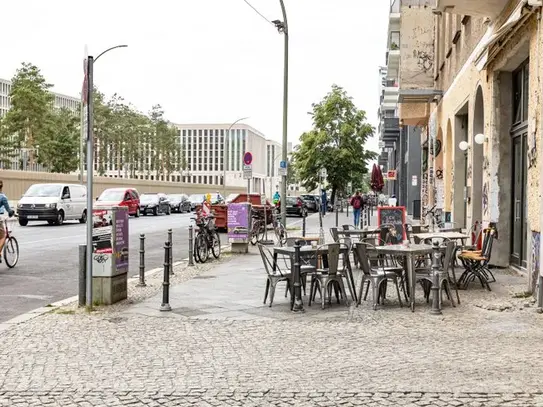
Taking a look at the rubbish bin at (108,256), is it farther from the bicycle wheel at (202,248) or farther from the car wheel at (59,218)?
the car wheel at (59,218)

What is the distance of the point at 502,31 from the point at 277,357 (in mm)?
6789

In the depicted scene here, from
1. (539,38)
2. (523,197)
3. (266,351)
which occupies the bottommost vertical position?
(266,351)

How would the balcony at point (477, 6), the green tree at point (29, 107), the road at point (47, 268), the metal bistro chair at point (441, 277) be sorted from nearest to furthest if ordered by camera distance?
the metal bistro chair at point (441, 277), the road at point (47, 268), the balcony at point (477, 6), the green tree at point (29, 107)

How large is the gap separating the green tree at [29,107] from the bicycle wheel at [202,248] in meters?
50.9

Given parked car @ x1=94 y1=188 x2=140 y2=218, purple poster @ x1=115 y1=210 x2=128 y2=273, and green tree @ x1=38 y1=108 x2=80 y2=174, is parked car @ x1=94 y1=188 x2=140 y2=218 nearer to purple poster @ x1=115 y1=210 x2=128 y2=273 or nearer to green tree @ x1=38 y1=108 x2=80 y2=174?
green tree @ x1=38 y1=108 x2=80 y2=174

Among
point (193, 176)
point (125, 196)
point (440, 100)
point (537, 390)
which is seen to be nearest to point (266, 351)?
point (537, 390)

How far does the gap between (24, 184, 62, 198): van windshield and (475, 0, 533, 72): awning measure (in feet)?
76.4

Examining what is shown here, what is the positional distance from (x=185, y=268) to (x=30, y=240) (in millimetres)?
9260

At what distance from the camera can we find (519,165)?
13.2 metres

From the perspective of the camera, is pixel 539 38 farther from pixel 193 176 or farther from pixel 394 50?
pixel 193 176

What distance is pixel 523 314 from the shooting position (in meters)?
8.81

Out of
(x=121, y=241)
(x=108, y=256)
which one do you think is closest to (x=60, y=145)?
(x=121, y=241)

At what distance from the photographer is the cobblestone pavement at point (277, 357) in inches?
211

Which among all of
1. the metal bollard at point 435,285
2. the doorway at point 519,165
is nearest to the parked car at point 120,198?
the doorway at point 519,165
